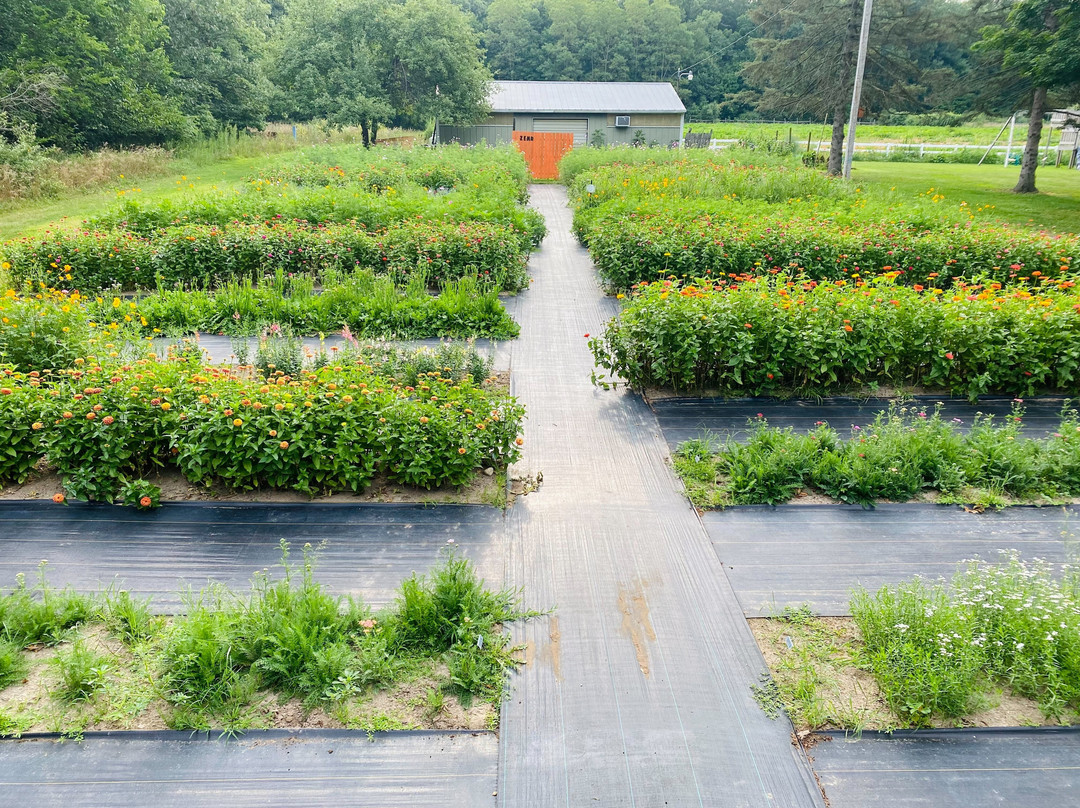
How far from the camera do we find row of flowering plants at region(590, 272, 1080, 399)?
257 inches

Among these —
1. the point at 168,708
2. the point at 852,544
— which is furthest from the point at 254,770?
the point at 852,544

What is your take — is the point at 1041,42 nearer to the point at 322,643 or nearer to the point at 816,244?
the point at 816,244

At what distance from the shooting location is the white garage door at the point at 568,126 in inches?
1250

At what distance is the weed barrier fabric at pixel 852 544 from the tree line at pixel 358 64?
50.6ft

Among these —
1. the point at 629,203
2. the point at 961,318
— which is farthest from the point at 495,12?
the point at 961,318

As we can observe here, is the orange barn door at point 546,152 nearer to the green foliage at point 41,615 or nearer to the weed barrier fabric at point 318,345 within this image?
the weed barrier fabric at point 318,345

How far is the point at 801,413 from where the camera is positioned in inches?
256

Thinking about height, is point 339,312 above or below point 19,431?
above

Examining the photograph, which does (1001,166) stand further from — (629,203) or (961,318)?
(961,318)

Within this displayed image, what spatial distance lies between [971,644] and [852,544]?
3.94ft

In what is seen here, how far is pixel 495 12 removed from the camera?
57750 mm

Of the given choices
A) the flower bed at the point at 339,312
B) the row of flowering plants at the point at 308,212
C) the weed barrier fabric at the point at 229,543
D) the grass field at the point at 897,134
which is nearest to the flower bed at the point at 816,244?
the row of flowering plants at the point at 308,212

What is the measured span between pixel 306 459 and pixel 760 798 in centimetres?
340

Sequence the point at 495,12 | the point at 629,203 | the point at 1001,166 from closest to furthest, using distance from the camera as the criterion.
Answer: the point at 629,203 < the point at 1001,166 < the point at 495,12
